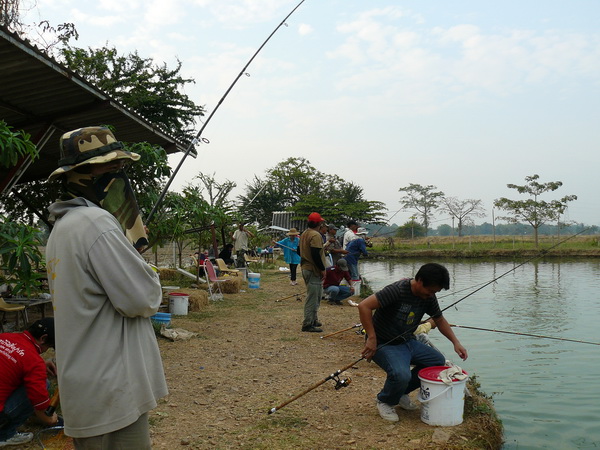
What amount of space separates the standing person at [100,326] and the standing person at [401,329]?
2.30m

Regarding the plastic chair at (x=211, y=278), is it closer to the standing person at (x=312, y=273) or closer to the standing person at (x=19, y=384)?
the standing person at (x=312, y=273)

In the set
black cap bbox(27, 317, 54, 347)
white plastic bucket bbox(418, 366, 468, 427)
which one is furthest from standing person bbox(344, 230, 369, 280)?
black cap bbox(27, 317, 54, 347)

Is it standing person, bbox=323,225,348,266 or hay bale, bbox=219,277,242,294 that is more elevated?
standing person, bbox=323,225,348,266

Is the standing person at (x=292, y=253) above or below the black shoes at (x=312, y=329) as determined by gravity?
above

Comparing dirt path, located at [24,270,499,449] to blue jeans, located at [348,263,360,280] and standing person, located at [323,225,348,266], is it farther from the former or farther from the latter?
blue jeans, located at [348,263,360,280]

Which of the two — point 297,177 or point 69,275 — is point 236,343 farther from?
point 297,177

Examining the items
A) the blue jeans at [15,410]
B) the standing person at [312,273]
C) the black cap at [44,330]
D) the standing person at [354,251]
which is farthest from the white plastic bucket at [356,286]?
the blue jeans at [15,410]

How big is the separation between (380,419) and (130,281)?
116 inches

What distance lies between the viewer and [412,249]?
32.8 metres

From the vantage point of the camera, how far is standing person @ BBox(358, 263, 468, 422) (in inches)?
155

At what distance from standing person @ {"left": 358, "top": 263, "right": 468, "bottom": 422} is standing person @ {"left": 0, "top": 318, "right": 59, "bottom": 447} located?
217cm

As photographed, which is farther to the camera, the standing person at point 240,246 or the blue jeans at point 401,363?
the standing person at point 240,246

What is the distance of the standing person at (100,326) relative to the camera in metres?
1.74

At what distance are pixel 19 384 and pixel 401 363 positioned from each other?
8.56ft
